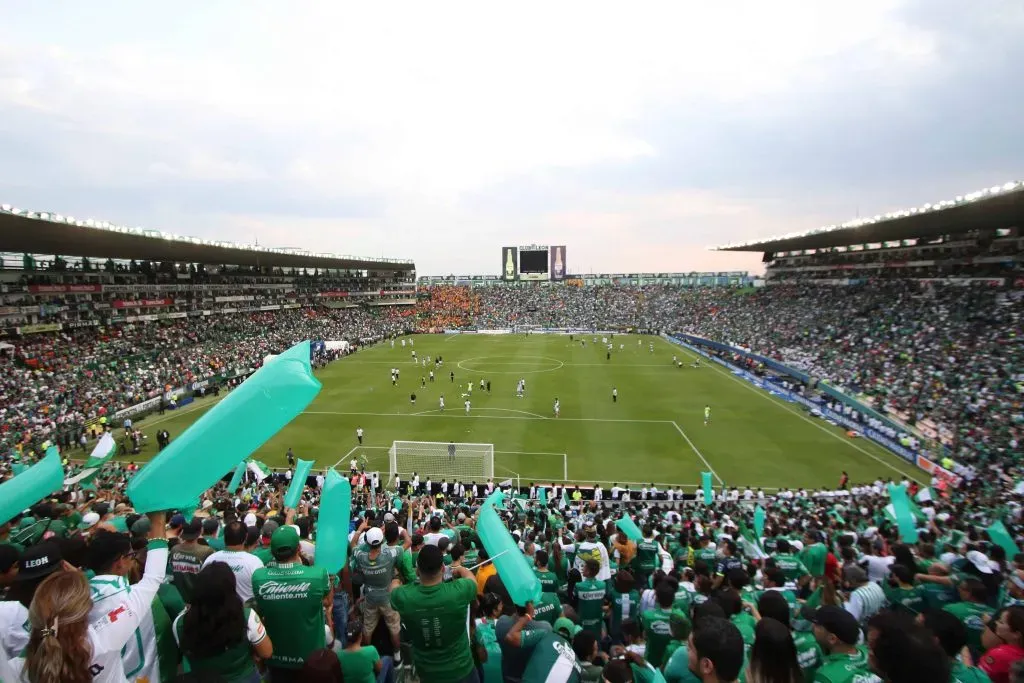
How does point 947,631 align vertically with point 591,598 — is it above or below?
above

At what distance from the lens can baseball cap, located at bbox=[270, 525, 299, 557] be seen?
4125 mm

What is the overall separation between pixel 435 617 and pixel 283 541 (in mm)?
1329

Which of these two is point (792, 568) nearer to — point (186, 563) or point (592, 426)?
point (186, 563)

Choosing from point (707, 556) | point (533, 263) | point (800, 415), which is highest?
point (533, 263)

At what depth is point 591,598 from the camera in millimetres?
6223

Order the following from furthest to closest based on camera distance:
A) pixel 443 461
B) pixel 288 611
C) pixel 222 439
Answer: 1. pixel 443 461
2. pixel 222 439
3. pixel 288 611

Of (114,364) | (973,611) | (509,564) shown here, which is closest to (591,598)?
(509,564)

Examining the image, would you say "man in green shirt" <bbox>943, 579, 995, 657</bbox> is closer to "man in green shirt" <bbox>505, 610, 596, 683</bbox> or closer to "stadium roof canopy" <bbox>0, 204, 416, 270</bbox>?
"man in green shirt" <bbox>505, 610, 596, 683</bbox>

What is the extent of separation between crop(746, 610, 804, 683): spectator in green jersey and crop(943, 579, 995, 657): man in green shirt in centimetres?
402

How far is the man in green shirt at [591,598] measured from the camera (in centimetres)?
620

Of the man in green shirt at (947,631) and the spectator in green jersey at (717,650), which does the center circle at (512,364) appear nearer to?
the man in green shirt at (947,631)

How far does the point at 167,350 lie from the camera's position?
Result: 4481 cm

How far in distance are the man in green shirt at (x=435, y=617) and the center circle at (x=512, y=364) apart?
42.2 m

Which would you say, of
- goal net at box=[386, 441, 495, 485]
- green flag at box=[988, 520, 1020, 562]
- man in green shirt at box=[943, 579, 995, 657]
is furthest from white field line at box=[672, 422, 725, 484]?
man in green shirt at box=[943, 579, 995, 657]
